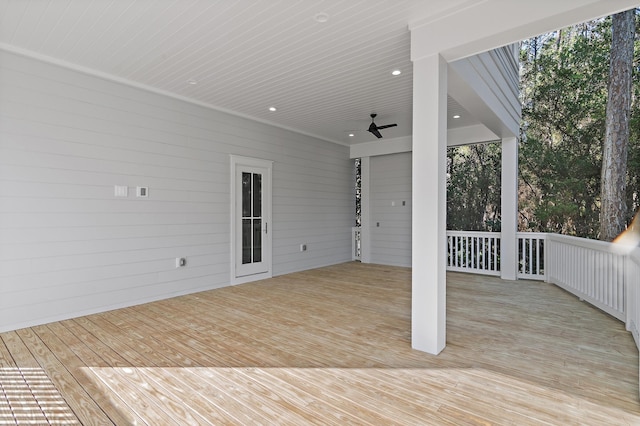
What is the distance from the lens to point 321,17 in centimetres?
279

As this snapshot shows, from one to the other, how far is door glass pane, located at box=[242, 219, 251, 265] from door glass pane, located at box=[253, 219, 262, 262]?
11 cm

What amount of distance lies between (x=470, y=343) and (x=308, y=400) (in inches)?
67.9

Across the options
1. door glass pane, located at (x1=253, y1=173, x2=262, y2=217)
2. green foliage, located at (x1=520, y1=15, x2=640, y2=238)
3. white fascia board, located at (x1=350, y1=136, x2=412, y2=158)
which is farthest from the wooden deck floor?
green foliage, located at (x1=520, y1=15, x2=640, y2=238)

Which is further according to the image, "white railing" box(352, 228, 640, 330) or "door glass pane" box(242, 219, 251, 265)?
"door glass pane" box(242, 219, 251, 265)

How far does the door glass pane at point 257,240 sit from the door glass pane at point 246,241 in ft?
0.38

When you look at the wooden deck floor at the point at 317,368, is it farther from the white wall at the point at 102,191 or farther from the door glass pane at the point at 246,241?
the door glass pane at the point at 246,241

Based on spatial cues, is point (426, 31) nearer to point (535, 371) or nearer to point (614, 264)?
point (535, 371)

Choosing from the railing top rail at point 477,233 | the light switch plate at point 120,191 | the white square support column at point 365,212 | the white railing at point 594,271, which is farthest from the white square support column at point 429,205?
the white square support column at point 365,212

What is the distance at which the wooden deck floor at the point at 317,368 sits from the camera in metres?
1.96

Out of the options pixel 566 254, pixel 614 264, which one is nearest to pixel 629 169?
pixel 566 254

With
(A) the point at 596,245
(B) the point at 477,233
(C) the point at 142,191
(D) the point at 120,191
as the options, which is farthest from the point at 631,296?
(D) the point at 120,191

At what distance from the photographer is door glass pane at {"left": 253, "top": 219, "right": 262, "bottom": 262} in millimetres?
5887

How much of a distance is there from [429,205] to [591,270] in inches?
124

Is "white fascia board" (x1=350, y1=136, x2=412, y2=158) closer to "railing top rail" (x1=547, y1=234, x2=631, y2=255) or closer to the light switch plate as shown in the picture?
"railing top rail" (x1=547, y1=234, x2=631, y2=255)
